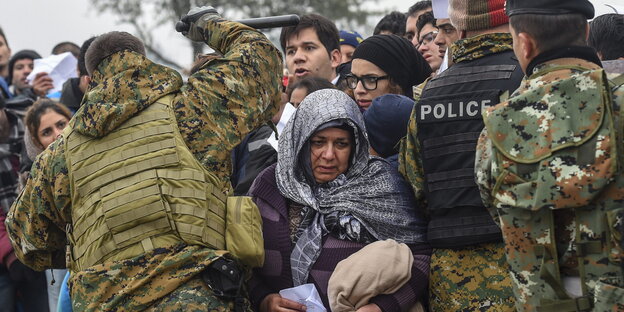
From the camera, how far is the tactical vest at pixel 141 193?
4195mm

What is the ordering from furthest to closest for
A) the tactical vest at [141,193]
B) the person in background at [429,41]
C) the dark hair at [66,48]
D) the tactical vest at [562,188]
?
the dark hair at [66,48]
the person in background at [429,41]
the tactical vest at [141,193]
the tactical vest at [562,188]

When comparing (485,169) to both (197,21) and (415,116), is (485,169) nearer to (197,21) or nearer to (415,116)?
(415,116)

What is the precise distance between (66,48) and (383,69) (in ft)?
16.8

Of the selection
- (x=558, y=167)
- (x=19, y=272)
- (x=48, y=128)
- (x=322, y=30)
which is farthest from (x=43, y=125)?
(x=558, y=167)

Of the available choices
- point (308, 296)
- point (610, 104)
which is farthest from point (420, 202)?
point (610, 104)

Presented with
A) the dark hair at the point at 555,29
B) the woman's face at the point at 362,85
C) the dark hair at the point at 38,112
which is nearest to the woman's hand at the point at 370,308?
the dark hair at the point at 555,29

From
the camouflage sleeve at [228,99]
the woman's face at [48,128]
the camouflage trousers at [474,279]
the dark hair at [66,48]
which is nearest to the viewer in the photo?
the camouflage trousers at [474,279]

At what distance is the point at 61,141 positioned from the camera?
14.6ft

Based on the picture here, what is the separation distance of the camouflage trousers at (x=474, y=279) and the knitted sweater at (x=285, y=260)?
13cm

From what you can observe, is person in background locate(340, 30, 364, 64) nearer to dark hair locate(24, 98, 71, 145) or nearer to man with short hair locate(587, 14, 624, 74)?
dark hair locate(24, 98, 71, 145)

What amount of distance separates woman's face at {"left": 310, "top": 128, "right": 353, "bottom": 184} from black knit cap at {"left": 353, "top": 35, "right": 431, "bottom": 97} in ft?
2.97

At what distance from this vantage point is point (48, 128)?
6875 millimetres

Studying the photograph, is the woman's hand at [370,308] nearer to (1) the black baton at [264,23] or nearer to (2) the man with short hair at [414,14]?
(1) the black baton at [264,23]

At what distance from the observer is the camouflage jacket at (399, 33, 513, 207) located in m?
4.28
